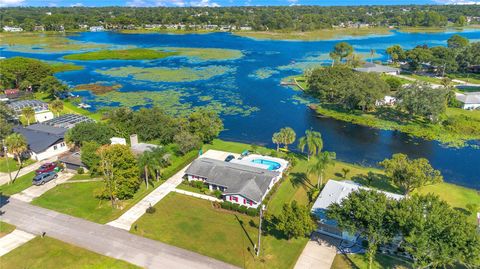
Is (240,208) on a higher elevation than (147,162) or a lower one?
lower

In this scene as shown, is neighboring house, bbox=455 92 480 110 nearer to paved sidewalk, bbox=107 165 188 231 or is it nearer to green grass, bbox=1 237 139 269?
paved sidewalk, bbox=107 165 188 231

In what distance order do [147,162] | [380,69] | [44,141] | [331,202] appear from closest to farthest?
[331,202], [147,162], [44,141], [380,69]

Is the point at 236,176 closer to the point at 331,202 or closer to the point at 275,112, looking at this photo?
the point at 331,202

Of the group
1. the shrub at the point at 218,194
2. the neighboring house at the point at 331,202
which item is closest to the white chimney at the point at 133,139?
the shrub at the point at 218,194

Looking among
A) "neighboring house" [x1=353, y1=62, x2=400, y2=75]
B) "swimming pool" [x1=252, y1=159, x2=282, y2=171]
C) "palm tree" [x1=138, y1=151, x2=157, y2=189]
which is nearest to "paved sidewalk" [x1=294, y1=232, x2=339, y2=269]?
"swimming pool" [x1=252, y1=159, x2=282, y2=171]

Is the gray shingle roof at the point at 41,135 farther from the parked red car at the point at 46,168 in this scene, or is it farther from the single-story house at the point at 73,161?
the single-story house at the point at 73,161

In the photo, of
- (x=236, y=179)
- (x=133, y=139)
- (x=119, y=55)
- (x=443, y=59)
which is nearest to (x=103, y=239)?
(x=236, y=179)

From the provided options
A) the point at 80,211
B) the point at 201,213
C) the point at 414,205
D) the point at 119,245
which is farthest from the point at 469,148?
the point at 80,211
